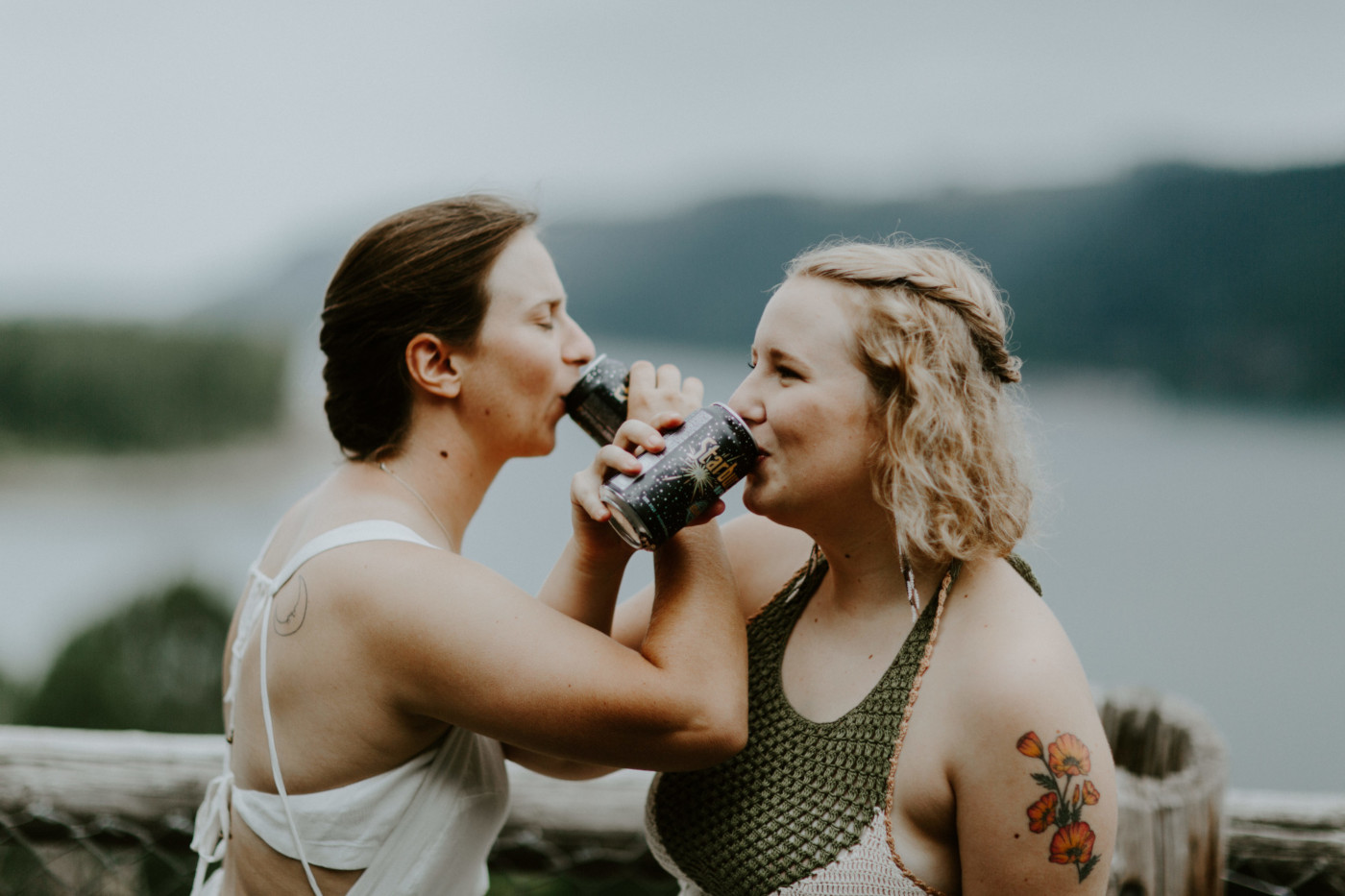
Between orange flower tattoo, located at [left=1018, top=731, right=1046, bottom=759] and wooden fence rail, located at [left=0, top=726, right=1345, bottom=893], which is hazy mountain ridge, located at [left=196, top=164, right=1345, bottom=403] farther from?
orange flower tattoo, located at [left=1018, top=731, right=1046, bottom=759]

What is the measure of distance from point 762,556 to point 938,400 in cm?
61

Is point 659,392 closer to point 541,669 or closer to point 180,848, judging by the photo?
point 541,669

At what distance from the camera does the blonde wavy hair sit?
1369mm

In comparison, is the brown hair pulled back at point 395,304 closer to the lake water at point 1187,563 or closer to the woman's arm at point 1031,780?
the woman's arm at point 1031,780

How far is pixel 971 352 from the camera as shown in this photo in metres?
1.45

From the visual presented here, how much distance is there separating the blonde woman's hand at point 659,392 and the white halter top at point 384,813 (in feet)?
1.53

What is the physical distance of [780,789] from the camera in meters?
1.43

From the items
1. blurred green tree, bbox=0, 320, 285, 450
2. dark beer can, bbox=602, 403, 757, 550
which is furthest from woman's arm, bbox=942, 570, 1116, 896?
blurred green tree, bbox=0, 320, 285, 450

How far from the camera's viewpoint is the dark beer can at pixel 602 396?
178cm

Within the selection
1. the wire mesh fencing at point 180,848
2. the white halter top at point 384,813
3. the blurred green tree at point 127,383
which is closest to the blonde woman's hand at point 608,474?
the white halter top at point 384,813

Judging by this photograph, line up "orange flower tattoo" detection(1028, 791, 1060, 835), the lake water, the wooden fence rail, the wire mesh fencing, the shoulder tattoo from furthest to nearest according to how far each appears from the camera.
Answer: the lake water
the wire mesh fencing
the wooden fence rail
the shoulder tattoo
"orange flower tattoo" detection(1028, 791, 1060, 835)

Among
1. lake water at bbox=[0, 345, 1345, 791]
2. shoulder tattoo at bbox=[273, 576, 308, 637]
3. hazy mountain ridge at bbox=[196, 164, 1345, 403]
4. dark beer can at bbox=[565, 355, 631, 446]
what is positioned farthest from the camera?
hazy mountain ridge at bbox=[196, 164, 1345, 403]

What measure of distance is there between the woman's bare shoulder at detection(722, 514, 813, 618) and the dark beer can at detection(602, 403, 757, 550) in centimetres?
42

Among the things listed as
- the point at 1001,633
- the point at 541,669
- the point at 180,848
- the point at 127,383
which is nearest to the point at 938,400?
the point at 1001,633
